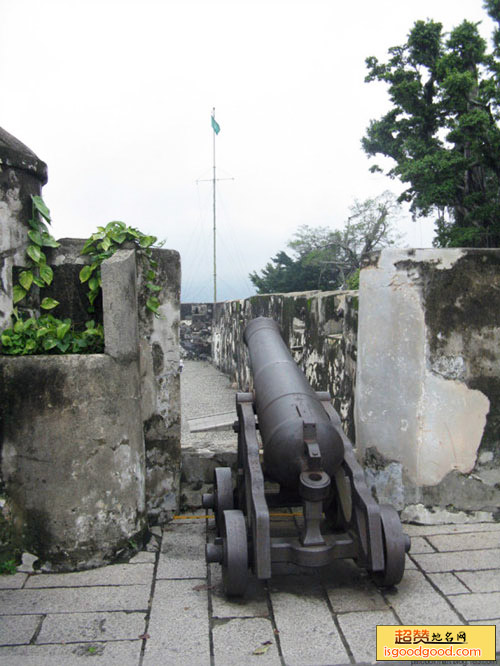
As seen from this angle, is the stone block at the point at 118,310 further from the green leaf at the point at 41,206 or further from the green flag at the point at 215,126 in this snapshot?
the green flag at the point at 215,126

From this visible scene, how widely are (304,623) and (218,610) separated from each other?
40cm

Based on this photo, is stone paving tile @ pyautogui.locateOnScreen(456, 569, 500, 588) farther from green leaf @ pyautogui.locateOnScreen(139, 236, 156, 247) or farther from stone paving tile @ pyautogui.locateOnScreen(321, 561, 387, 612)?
green leaf @ pyautogui.locateOnScreen(139, 236, 156, 247)

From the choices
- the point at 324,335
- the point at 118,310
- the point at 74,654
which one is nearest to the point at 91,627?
the point at 74,654

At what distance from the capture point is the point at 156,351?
13.1 feet

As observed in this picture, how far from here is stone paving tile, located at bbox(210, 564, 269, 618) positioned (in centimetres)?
285

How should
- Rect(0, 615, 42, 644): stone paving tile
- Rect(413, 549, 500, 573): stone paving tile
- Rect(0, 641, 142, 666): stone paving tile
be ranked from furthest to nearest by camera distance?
Rect(413, 549, 500, 573): stone paving tile → Rect(0, 615, 42, 644): stone paving tile → Rect(0, 641, 142, 666): stone paving tile

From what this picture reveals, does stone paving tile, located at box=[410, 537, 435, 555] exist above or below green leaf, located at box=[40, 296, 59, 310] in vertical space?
below

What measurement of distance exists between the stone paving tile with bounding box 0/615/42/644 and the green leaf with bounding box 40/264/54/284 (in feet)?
5.76

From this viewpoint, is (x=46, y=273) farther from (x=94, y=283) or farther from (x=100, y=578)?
(x=100, y=578)

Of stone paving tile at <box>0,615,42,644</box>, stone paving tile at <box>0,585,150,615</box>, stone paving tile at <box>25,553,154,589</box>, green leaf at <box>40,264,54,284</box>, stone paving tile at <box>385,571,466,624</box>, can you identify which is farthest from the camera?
green leaf at <box>40,264,54,284</box>

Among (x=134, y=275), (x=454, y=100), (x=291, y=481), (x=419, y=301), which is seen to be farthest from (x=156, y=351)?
(x=454, y=100)

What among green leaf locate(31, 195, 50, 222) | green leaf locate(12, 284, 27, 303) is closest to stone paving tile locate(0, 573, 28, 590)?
green leaf locate(12, 284, 27, 303)

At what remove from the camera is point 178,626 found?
2730 millimetres

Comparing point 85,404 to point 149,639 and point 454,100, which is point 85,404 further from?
point 454,100
